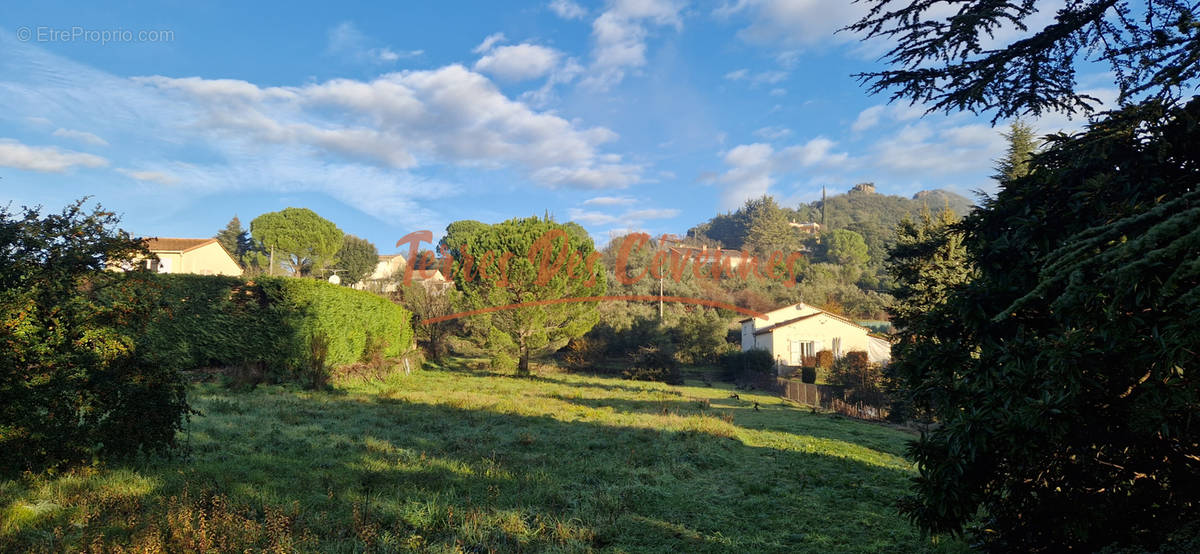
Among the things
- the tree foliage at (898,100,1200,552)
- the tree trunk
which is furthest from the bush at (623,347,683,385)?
the tree foliage at (898,100,1200,552)

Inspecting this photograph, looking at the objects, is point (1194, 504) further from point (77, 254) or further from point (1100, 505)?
point (77, 254)

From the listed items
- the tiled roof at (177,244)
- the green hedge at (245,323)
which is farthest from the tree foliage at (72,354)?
the tiled roof at (177,244)

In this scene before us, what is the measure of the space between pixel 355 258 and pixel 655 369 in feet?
170

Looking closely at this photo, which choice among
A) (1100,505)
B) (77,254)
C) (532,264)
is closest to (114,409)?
(77,254)

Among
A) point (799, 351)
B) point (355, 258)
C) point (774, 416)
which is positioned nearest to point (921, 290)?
point (774, 416)

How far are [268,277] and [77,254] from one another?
1456 cm

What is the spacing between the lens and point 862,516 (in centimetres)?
804

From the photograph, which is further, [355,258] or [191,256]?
[355,258]

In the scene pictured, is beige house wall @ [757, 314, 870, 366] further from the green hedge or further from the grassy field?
the green hedge

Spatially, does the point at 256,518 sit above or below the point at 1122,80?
below

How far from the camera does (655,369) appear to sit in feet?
113

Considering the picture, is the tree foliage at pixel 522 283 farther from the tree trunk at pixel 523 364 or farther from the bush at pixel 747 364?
the bush at pixel 747 364

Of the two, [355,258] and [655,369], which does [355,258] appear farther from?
[655,369]

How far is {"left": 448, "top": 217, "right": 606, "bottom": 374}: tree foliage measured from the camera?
32531 millimetres
